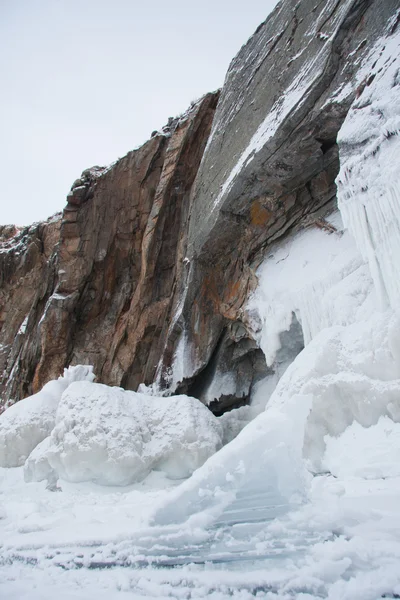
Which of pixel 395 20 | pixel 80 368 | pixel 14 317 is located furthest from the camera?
pixel 14 317

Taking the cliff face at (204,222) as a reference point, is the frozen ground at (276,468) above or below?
below

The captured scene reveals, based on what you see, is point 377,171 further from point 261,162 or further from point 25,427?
point 25,427

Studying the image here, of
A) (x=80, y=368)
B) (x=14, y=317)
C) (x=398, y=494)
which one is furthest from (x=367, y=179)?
(x=14, y=317)

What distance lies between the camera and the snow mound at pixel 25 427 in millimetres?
8703

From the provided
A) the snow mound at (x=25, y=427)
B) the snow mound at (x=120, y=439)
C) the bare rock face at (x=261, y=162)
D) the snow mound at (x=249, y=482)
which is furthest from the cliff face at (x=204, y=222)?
the snow mound at (x=249, y=482)

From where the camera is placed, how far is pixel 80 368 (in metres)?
11.0

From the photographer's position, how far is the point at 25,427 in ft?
29.2

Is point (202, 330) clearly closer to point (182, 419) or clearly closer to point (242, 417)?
point (242, 417)

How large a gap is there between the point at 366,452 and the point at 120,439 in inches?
182

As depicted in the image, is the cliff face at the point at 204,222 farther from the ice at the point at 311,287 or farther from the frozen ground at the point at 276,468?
the frozen ground at the point at 276,468

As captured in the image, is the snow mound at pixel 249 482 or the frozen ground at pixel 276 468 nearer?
the frozen ground at pixel 276 468

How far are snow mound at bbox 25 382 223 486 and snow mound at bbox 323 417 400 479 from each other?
3656mm

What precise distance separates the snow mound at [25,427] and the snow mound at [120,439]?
129 centimetres

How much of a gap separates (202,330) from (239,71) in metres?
7.31
